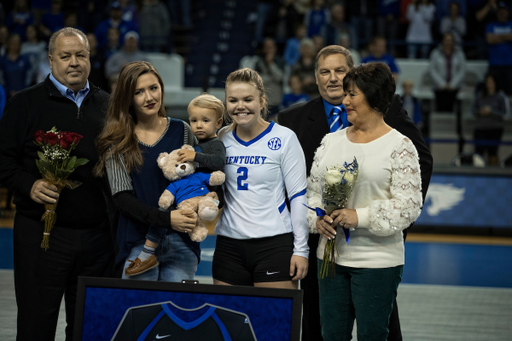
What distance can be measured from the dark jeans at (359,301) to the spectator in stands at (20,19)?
40.8ft

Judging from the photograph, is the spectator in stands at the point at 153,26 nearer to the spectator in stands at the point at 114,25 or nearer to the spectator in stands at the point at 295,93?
the spectator in stands at the point at 114,25

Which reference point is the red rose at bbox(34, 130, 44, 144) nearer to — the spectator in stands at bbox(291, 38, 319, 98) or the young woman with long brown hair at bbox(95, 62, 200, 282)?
the young woman with long brown hair at bbox(95, 62, 200, 282)

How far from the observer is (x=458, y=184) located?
8664 millimetres

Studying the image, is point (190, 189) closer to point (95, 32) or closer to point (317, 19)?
point (317, 19)

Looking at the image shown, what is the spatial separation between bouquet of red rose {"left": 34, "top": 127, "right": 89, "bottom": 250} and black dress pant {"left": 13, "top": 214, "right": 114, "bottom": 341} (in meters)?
0.18

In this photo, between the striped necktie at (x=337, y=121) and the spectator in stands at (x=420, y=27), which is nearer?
the striped necktie at (x=337, y=121)

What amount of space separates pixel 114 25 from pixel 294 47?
392cm

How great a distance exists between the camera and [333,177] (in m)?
2.77

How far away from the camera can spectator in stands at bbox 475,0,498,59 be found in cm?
1251

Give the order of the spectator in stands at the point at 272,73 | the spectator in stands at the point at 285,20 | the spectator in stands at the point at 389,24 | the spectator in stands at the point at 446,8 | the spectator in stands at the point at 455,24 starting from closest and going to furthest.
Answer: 1. the spectator in stands at the point at 272,73
2. the spectator in stands at the point at 455,24
3. the spectator in stands at the point at 446,8
4. the spectator in stands at the point at 389,24
5. the spectator in stands at the point at 285,20

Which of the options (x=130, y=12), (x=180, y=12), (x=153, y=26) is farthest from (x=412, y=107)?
(x=180, y=12)

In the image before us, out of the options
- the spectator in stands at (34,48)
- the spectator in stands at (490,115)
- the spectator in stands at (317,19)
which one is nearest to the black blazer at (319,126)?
the spectator in stands at (490,115)

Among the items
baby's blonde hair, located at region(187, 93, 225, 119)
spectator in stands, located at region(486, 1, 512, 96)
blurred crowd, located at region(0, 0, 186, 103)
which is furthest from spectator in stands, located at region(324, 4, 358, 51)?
baby's blonde hair, located at region(187, 93, 225, 119)

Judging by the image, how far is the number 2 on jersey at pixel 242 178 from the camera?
124 inches
